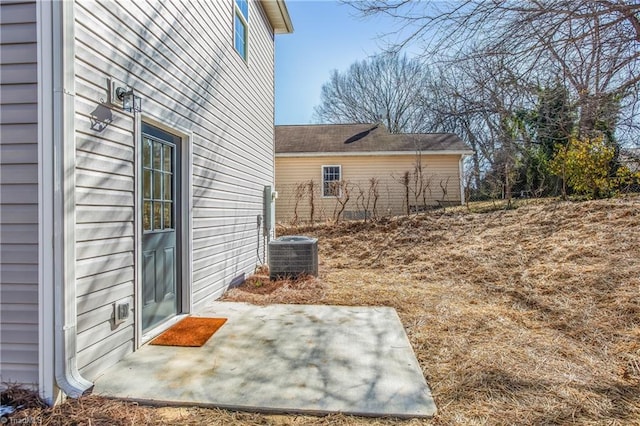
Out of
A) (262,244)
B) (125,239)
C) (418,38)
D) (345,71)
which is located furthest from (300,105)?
(125,239)

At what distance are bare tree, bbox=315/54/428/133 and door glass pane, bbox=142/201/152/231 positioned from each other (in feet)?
75.9

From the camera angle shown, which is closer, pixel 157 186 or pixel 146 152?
pixel 146 152

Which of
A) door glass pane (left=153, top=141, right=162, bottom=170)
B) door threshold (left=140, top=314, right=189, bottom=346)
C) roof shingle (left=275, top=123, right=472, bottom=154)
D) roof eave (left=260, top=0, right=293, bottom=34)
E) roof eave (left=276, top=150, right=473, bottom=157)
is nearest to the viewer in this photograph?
door threshold (left=140, top=314, right=189, bottom=346)

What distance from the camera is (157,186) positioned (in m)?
3.59

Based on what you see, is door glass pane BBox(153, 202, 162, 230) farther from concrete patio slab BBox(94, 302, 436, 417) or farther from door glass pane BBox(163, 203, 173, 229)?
concrete patio slab BBox(94, 302, 436, 417)

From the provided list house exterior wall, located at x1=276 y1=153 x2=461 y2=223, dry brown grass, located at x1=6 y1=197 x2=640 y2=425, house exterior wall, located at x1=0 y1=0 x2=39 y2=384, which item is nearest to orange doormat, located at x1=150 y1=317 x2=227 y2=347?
dry brown grass, located at x1=6 y1=197 x2=640 y2=425

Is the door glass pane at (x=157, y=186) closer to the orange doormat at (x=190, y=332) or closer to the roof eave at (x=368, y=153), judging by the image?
the orange doormat at (x=190, y=332)

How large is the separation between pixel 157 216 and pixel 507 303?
14.3 ft

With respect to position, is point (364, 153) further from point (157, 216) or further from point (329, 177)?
point (157, 216)

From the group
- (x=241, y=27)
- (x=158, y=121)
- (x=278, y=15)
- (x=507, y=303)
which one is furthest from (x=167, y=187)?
(x=278, y=15)

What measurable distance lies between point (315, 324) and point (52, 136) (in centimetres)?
281

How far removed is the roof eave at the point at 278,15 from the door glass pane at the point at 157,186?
190 inches

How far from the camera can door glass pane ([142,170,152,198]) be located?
11.0 ft

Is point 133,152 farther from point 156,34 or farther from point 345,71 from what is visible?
point 345,71
